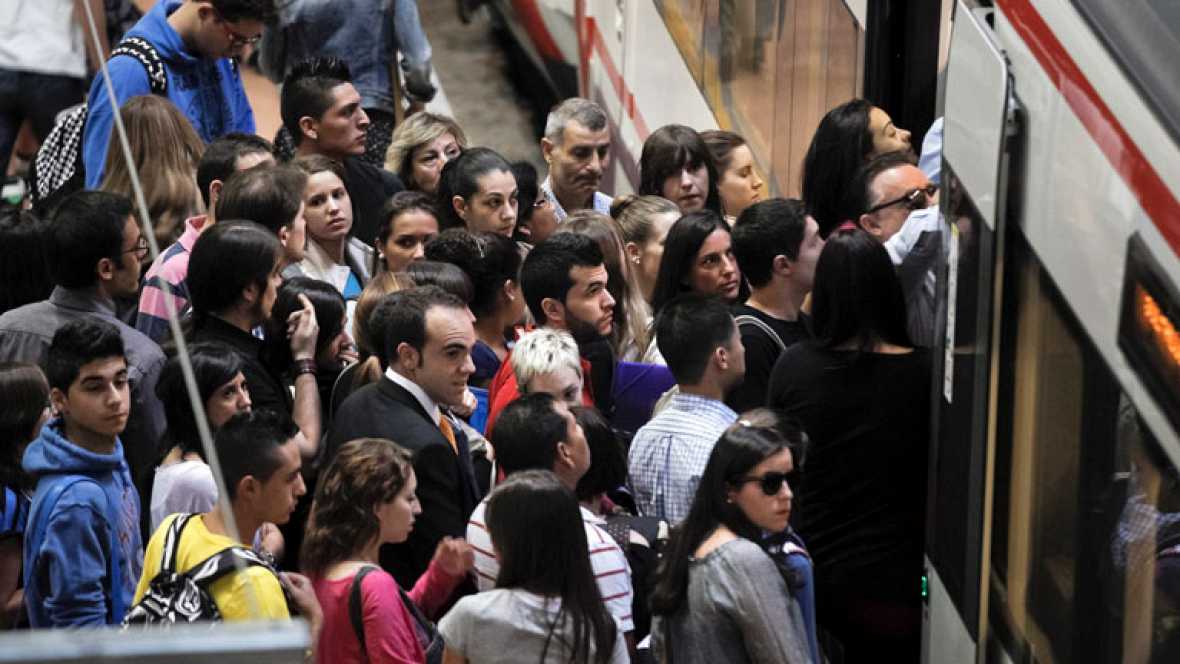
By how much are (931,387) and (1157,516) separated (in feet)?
5.25

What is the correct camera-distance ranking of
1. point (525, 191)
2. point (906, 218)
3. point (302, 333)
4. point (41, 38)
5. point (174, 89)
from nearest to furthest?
point (302, 333) < point (906, 218) < point (41, 38) < point (525, 191) < point (174, 89)

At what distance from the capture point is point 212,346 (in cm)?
483

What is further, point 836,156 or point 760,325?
point 836,156

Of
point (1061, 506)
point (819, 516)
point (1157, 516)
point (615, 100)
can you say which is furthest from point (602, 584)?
point (615, 100)

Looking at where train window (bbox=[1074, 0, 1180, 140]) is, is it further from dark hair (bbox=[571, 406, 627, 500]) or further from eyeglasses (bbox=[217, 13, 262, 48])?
eyeglasses (bbox=[217, 13, 262, 48])

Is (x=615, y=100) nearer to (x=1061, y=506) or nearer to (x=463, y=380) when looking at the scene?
(x=463, y=380)

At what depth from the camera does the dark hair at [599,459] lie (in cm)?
463

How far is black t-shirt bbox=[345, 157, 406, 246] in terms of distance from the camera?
7.15 meters

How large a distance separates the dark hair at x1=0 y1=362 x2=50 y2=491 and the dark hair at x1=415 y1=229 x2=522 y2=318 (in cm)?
147

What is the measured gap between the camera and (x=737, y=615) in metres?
4.17

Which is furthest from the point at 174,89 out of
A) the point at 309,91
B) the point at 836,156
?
the point at 836,156

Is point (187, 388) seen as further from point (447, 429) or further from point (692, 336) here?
point (692, 336)

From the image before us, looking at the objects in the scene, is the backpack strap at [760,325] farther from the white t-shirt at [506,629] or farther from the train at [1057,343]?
the white t-shirt at [506,629]

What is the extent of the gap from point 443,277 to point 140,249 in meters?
0.87
